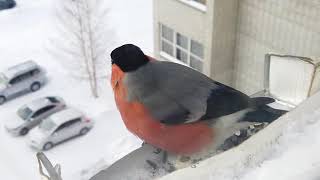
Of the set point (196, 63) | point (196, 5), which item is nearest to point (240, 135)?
point (196, 5)

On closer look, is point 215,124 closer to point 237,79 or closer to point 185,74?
point 185,74

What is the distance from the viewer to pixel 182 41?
7582 millimetres

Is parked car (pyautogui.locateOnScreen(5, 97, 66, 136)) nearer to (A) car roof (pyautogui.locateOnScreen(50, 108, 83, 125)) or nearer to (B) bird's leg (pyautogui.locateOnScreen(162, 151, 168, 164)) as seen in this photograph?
(A) car roof (pyautogui.locateOnScreen(50, 108, 83, 125))

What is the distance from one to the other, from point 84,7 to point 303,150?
30.0 ft

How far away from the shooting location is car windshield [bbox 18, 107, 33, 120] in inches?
364

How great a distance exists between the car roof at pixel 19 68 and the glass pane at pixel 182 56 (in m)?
3.69

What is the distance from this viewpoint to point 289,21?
20.4ft

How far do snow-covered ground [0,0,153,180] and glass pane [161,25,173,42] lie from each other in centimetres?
162

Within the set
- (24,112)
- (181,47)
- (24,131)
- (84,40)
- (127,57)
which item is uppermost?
(127,57)

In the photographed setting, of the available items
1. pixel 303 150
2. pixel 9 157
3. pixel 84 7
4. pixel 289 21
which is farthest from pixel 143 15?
pixel 303 150

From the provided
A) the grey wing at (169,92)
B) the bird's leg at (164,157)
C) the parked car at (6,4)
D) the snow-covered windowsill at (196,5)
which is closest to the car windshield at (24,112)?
the snow-covered windowsill at (196,5)

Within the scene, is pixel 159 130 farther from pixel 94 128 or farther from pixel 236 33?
pixel 94 128

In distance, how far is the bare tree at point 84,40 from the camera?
32.7 ft

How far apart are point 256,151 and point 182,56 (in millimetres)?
5828
